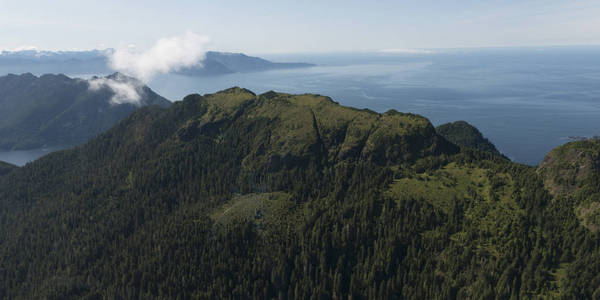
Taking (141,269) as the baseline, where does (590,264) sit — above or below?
above

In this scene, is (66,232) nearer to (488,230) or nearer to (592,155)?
(488,230)

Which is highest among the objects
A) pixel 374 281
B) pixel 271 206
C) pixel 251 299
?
pixel 271 206

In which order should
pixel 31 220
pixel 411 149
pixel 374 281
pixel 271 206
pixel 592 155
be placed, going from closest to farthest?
1. pixel 374 281
2. pixel 592 155
3. pixel 271 206
4. pixel 411 149
5. pixel 31 220

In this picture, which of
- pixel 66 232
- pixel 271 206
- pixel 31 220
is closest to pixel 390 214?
pixel 271 206

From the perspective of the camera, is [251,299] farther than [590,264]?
Yes

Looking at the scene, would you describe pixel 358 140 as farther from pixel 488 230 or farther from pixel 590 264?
pixel 590 264

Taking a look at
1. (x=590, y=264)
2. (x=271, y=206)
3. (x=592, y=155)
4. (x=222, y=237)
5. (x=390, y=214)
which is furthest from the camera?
(x=271, y=206)
